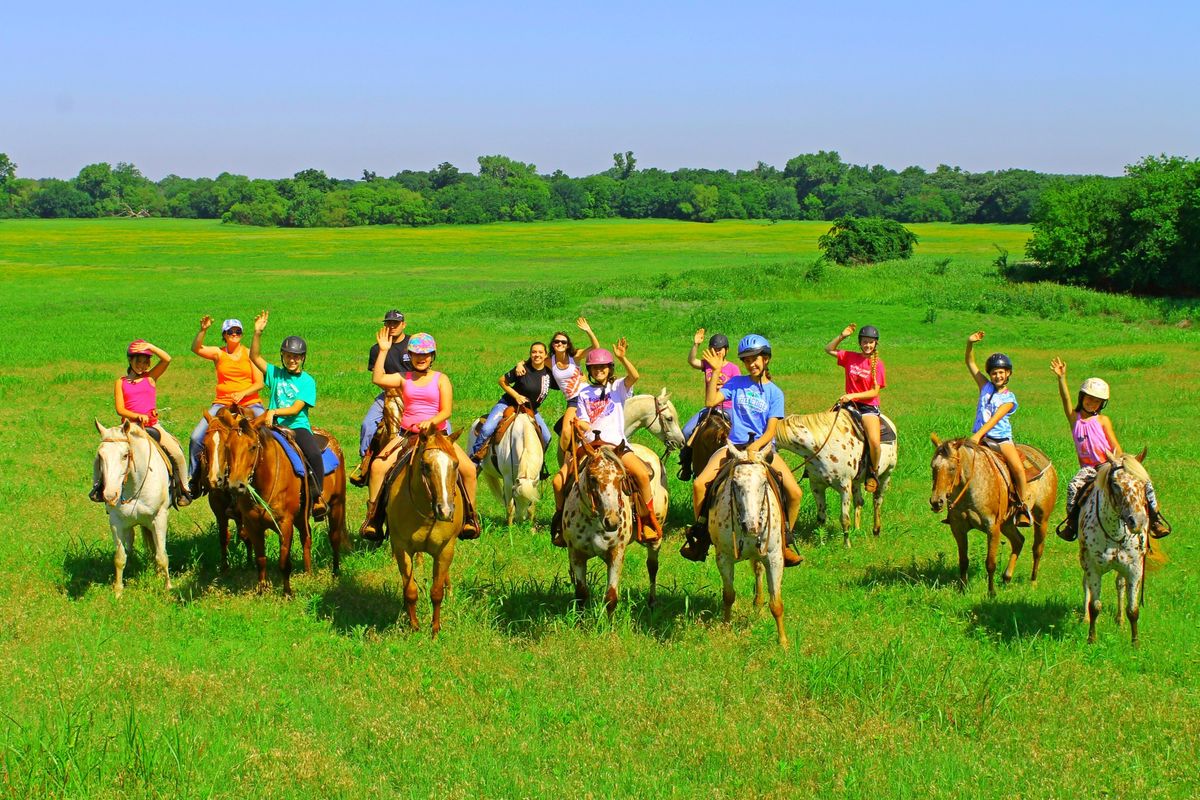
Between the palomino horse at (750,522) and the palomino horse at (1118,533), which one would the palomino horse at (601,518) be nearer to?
the palomino horse at (750,522)

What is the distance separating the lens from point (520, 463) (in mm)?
13484

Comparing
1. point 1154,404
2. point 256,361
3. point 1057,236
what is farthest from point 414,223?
point 256,361

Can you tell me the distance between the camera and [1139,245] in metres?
43.2

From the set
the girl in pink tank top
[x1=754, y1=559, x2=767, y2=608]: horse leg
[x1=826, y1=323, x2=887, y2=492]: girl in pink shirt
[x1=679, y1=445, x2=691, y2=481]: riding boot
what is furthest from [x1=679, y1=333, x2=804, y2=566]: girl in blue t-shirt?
[x1=826, y1=323, x2=887, y2=492]: girl in pink shirt

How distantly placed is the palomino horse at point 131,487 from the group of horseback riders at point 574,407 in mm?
378

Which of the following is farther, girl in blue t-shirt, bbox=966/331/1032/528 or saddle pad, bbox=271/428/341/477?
girl in blue t-shirt, bbox=966/331/1032/528

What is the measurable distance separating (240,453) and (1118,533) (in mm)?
7801

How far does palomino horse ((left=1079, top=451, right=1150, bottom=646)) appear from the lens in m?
9.16

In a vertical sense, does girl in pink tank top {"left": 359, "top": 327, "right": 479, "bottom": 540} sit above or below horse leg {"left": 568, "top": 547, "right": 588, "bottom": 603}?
above

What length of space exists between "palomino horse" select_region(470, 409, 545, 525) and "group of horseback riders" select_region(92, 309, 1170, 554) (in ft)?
0.64

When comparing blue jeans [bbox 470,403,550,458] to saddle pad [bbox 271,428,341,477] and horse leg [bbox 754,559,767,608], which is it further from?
horse leg [bbox 754,559,767,608]

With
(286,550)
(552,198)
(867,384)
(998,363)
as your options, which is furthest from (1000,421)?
(552,198)

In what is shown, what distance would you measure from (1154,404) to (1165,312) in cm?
1923

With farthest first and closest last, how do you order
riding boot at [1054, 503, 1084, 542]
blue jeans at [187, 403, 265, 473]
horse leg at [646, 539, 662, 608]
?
blue jeans at [187, 403, 265, 473] < horse leg at [646, 539, 662, 608] < riding boot at [1054, 503, 1084, 542]
